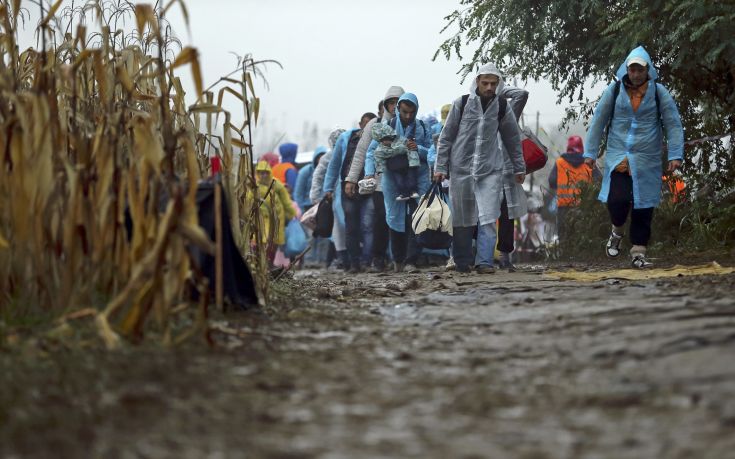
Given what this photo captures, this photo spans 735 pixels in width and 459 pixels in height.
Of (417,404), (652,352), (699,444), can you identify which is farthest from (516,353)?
(699,444)

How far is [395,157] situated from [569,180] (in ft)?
7.12

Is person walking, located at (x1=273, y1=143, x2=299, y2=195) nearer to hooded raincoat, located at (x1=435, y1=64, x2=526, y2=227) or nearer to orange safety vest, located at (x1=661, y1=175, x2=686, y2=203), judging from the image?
orange safety vest, located at (x1=661, y1=175, x2=686, y2=203)

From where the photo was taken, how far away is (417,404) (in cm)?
338

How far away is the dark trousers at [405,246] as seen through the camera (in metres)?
12.6

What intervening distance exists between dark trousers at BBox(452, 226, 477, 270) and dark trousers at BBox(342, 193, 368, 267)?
2.83 m

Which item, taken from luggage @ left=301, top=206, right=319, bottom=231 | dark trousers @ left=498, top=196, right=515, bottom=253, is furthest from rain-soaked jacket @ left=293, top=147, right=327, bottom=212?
dark trousers @ left=498, top=196, right=515, bottom=253

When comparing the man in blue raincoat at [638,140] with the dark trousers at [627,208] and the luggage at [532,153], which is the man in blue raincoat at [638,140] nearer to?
the dark trousers at [627,208]

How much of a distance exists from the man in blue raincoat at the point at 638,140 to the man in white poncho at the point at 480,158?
1.03 m

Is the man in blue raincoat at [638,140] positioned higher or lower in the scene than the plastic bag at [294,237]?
higher

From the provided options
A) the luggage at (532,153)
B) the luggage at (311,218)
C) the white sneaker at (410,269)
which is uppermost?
the luggage at (532,153)

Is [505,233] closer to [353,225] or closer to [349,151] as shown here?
[353,225]

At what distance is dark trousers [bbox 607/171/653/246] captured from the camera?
30.8 feet

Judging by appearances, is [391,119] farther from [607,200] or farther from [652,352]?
[652,352]

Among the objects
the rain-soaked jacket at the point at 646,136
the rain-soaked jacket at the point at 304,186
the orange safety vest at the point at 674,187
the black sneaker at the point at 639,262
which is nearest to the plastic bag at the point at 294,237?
the rain-soaked jacket at the point at 304,186
